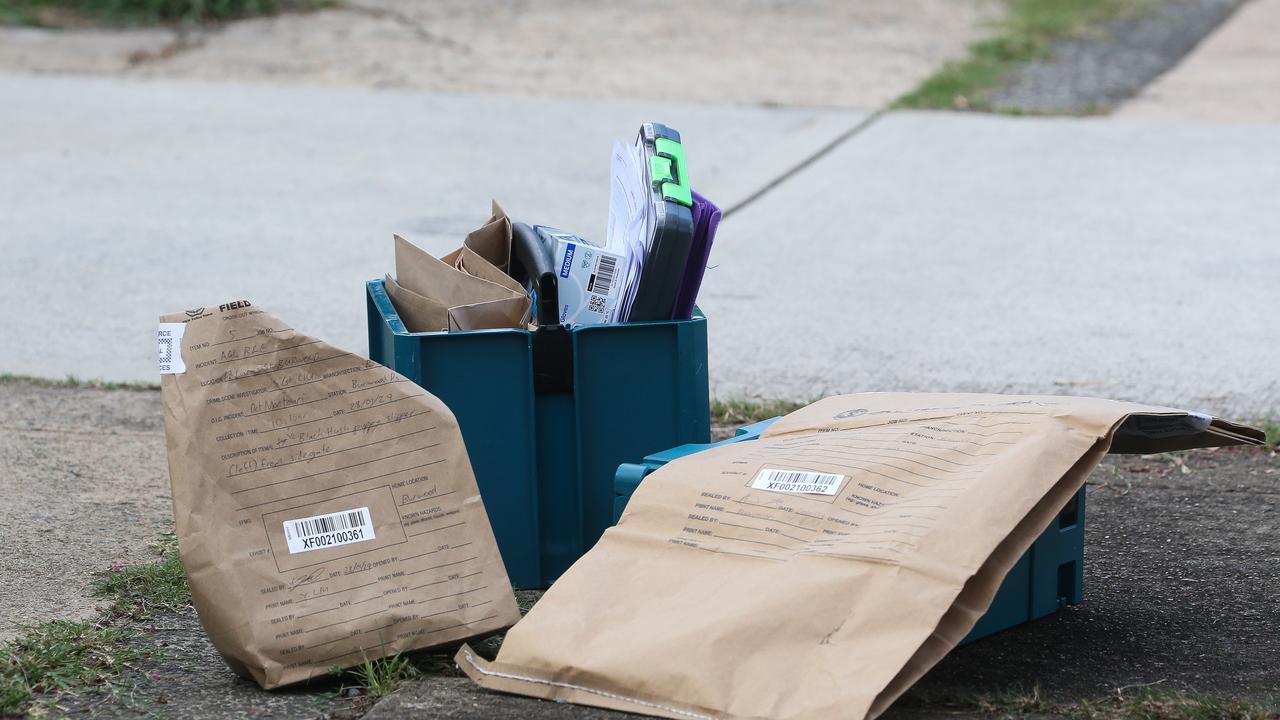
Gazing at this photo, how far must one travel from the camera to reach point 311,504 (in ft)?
7.43

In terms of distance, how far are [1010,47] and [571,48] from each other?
2.74 metres

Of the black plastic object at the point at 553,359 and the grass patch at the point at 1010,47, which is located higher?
the grass patch at the point at 1010,47

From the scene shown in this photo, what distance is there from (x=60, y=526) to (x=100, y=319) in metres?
1.87

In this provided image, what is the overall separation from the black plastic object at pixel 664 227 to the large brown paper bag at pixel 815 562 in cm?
33

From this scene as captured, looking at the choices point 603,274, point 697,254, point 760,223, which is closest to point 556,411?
point 603,274

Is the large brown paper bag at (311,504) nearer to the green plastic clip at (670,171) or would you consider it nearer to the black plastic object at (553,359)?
the black plastic object at (553,359)

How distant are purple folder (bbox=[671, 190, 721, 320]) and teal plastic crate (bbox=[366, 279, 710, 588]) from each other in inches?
1.5

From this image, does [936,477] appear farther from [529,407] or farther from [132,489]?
[132,489]

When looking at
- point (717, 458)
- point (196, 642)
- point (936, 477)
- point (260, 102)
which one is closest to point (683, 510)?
point (717, 458)

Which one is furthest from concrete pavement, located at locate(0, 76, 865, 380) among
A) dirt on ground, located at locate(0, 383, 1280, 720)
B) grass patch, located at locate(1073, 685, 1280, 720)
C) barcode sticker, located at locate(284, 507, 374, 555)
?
grass patch, located at locate(1073, 685, 1280, 720)

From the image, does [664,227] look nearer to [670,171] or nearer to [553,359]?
[670,171]

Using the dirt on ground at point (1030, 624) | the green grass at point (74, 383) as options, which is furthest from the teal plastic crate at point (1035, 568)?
the green grass at point (74, 383)

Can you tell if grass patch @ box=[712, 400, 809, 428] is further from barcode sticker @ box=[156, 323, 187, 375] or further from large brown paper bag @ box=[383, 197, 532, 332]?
barcode sticker @ box=[156, 323, 187, 375]

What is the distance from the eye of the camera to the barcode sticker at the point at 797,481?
7.56 ft
